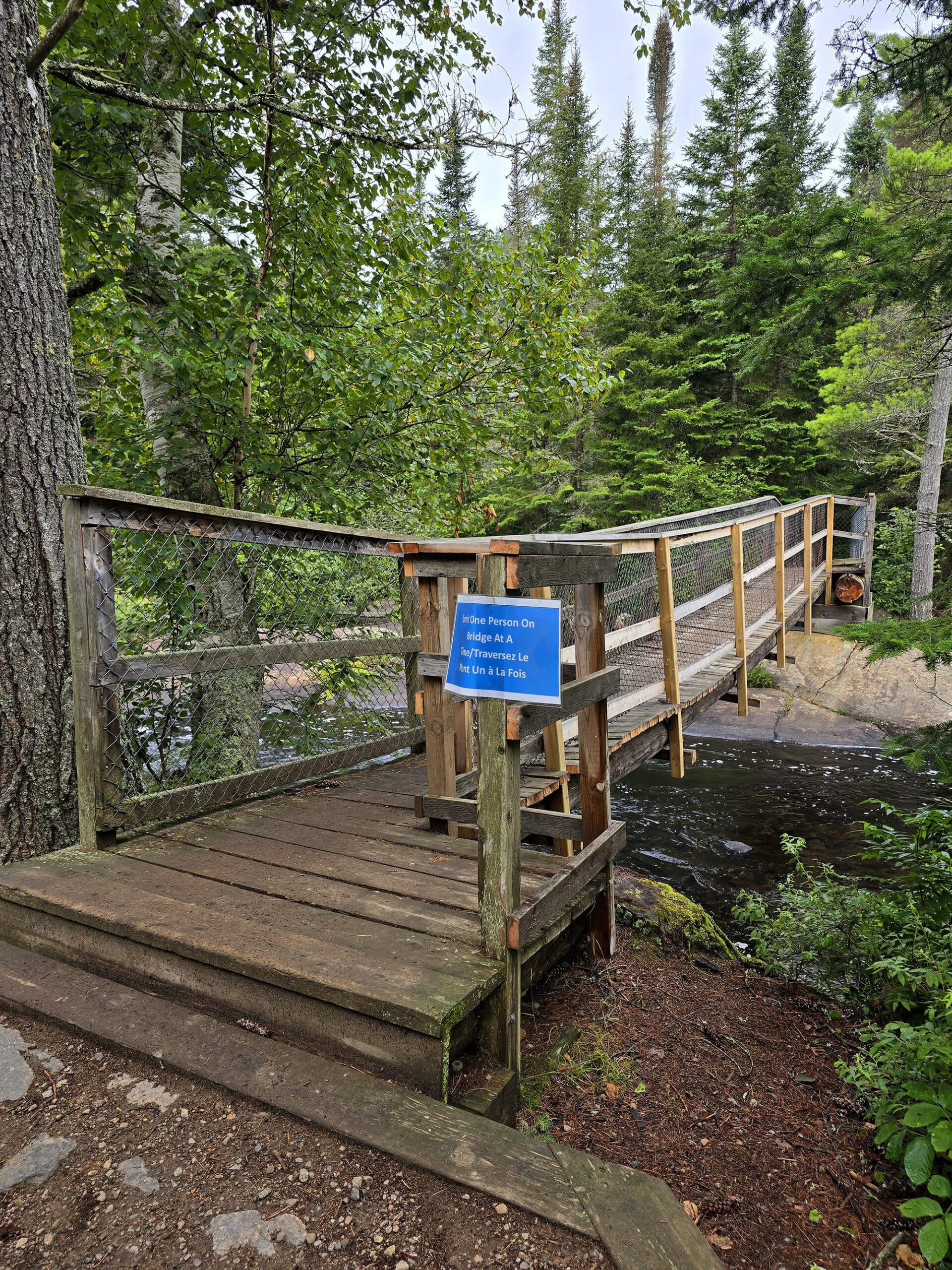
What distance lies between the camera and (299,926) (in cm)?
219

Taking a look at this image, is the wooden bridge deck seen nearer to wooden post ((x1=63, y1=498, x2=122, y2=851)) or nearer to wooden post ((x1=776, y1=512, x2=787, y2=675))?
wooden post ((x1=63, y1=498, x2=122, y2=851))

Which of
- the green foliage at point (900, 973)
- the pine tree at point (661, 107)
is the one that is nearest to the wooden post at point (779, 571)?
the green foliage at point (900, 973)

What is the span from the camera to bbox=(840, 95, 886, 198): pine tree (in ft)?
52.7

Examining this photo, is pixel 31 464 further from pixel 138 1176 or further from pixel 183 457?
pixel 138 1176

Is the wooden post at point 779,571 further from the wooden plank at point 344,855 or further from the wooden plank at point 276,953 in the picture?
the wooden plank at point 276,953

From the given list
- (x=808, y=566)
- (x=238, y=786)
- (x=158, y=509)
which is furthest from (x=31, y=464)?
(x=808, y=566)

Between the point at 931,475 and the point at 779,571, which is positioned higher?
the point at 931,475

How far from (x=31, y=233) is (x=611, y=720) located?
3.60 meters

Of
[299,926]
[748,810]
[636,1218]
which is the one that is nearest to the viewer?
[636,1218]

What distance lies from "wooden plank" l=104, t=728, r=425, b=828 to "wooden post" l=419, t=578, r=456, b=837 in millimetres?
909

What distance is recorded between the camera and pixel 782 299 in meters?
4.14

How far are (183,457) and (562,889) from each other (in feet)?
10.8

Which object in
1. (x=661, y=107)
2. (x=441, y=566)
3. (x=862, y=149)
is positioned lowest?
(x=441, y=566)

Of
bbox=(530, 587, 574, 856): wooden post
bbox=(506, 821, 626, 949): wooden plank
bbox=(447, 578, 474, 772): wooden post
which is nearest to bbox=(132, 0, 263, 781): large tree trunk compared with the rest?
bbox=(447, 578, 474, 772): wooden post
